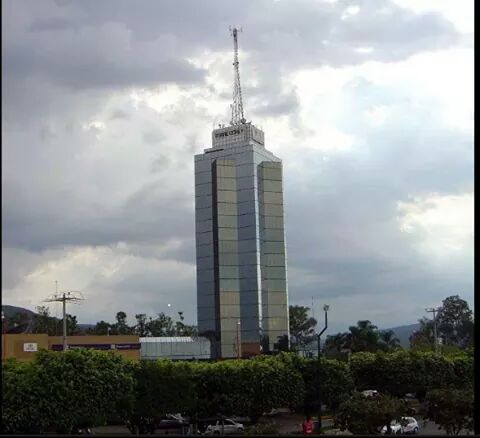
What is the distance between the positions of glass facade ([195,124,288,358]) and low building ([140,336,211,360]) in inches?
50.7

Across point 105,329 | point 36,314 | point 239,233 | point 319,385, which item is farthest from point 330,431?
point 105,329

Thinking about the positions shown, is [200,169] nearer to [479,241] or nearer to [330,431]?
[330,431]

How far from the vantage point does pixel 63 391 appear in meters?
33.9

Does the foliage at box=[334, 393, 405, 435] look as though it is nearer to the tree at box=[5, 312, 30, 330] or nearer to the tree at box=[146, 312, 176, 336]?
the tree at box=[5, 312, 30, 330]

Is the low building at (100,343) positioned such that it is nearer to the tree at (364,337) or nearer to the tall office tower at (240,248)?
the tall office tower at (240,248)

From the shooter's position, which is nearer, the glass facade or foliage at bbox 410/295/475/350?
the glass facade

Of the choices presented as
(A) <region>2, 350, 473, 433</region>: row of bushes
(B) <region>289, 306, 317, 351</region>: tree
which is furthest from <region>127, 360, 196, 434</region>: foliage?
(B) <region>289, 306, 317, 351</region>: tree

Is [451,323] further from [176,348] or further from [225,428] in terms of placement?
[225,428]

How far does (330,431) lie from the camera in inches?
1656

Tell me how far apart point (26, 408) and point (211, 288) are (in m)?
51.2

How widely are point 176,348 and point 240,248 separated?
41.8 ft

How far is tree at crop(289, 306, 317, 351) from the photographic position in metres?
101

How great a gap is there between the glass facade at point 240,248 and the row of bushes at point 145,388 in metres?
31.8

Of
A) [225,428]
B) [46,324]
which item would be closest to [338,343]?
[46,324]
